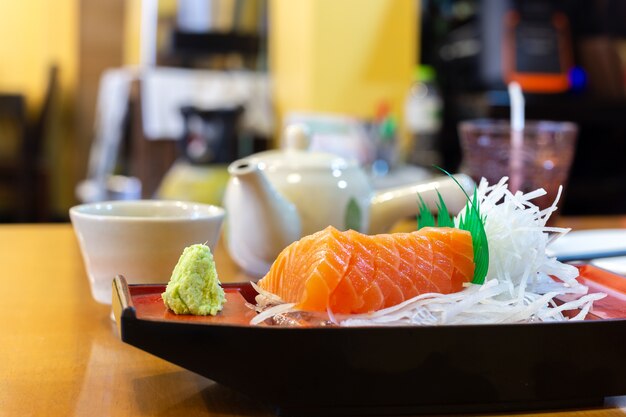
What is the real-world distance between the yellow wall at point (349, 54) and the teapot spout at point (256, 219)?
6.52 feet

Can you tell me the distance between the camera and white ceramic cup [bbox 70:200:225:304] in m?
0.84

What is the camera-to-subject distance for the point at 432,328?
22.5 inches

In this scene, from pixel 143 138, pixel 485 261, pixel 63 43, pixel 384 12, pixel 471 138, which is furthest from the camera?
pixel 63 43

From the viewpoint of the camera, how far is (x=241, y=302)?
0.67 metres

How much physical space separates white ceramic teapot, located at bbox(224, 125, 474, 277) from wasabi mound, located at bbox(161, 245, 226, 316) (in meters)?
0.34

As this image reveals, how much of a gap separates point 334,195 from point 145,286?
0.46 meters

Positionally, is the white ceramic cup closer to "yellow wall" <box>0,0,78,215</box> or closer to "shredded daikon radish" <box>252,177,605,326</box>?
"shredded daikon radish" <box>252,177,605,326</box>

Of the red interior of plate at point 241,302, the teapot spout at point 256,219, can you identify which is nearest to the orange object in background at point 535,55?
the teapot spout at point 256,219

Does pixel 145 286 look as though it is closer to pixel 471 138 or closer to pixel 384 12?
pixel 471 138

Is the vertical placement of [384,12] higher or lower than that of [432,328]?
higher

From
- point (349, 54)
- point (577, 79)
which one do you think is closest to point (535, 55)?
point (577, 79)

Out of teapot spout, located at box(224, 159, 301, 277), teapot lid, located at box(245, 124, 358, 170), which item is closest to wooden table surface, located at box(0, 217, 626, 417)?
teapot spout, located at box(224, 159, 301, 277)

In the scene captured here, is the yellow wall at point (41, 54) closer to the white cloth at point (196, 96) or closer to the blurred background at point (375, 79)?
the blurred background at point (375, 79)

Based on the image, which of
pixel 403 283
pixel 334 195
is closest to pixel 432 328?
pixel 403 283
